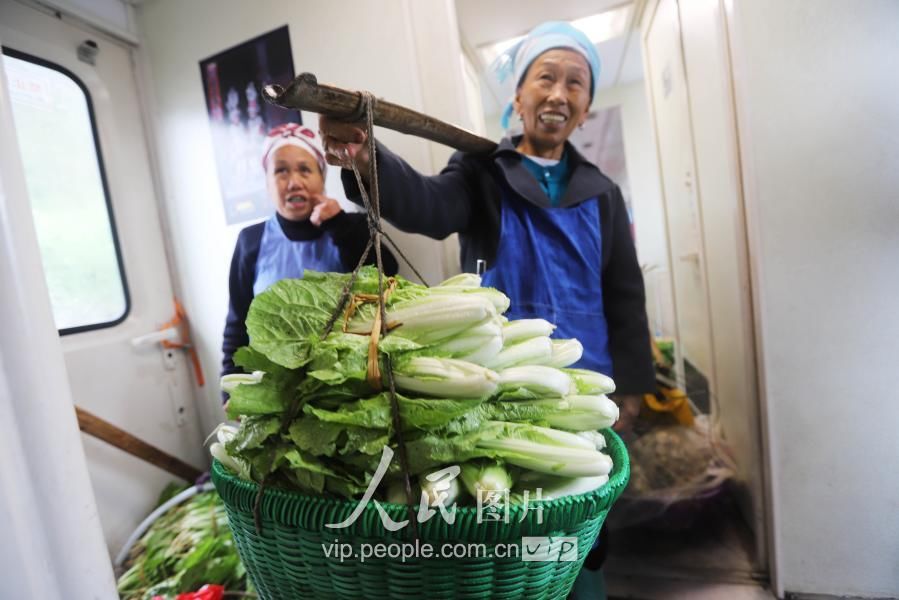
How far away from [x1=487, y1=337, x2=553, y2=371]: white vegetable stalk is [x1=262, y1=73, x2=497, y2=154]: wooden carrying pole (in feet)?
1.92

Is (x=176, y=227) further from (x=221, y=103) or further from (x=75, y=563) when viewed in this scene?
(x=75, y=563)

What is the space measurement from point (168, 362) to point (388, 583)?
1731 mm

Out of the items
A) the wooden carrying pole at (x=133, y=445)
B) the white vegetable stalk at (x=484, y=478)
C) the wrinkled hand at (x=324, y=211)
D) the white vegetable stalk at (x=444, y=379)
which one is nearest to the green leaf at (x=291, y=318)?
the white vegetable stalk at (x=444, y=379)

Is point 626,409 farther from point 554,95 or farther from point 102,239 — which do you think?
point 102,239

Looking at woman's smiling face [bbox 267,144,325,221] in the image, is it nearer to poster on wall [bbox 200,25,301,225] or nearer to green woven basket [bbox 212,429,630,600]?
poster on wall [bbox 200,25,301,225]

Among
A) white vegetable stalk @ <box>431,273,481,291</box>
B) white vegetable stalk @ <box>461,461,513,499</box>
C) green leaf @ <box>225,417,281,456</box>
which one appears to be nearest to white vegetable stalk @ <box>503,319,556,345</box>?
white vegetable stalk @ <box>431,273,481,291</box>

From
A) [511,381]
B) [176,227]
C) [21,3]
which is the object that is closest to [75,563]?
[511,381]

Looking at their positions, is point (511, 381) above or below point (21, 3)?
below

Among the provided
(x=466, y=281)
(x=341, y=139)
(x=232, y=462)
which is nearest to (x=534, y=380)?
(x=466, y=281)

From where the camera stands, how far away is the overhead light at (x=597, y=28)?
1.92m

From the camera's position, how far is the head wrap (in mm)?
1591

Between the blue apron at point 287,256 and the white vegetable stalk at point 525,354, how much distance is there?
1.01m

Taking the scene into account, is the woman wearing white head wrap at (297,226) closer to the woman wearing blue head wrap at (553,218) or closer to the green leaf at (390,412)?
the woman wearing blue head wrap at (553,218)

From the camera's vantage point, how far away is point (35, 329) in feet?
1.74
